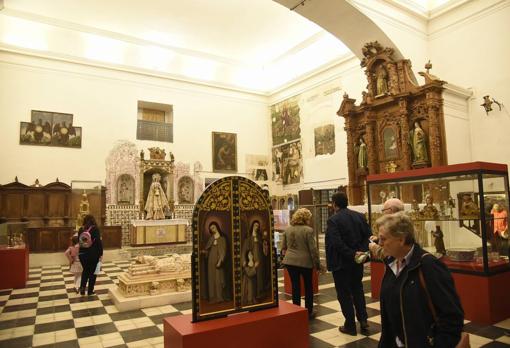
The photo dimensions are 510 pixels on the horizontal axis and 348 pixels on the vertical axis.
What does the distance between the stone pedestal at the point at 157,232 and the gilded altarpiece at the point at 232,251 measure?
11.3 metres

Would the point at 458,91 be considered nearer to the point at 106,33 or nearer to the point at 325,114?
the point at 325,114

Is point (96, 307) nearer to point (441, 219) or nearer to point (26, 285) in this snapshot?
point (26, 285)

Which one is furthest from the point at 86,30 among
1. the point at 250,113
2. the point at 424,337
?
the point at 424,337

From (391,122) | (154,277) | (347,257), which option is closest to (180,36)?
(391,122)

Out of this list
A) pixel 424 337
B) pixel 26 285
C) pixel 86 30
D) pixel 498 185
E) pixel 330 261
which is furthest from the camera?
pixel 86 30

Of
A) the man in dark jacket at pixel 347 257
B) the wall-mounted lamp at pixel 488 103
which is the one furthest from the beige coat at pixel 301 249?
the wall-mounted lamp at pixel 488 103

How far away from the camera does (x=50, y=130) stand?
49.9 ft

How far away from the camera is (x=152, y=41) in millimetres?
17625

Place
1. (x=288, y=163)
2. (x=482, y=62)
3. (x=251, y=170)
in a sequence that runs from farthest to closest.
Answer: (x=251, y=170), (x=288, y=163), (x=482, y=62)

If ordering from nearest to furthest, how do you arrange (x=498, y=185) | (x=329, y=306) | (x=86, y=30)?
(x=498, y=185) → (x=329, y=306) → (x=86, y=30)

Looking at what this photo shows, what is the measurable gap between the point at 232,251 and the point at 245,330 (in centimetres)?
74

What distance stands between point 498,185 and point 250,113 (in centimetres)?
1565

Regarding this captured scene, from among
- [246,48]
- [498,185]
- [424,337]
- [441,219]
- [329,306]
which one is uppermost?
[246,48]

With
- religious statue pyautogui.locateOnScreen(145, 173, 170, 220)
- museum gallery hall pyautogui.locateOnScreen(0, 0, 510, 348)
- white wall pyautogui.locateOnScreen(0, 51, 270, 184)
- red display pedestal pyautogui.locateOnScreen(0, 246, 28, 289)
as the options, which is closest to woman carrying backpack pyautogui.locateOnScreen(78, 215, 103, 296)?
museum gallery hall pyautogui.locateOnScreen(0, 0, 510, 348)
